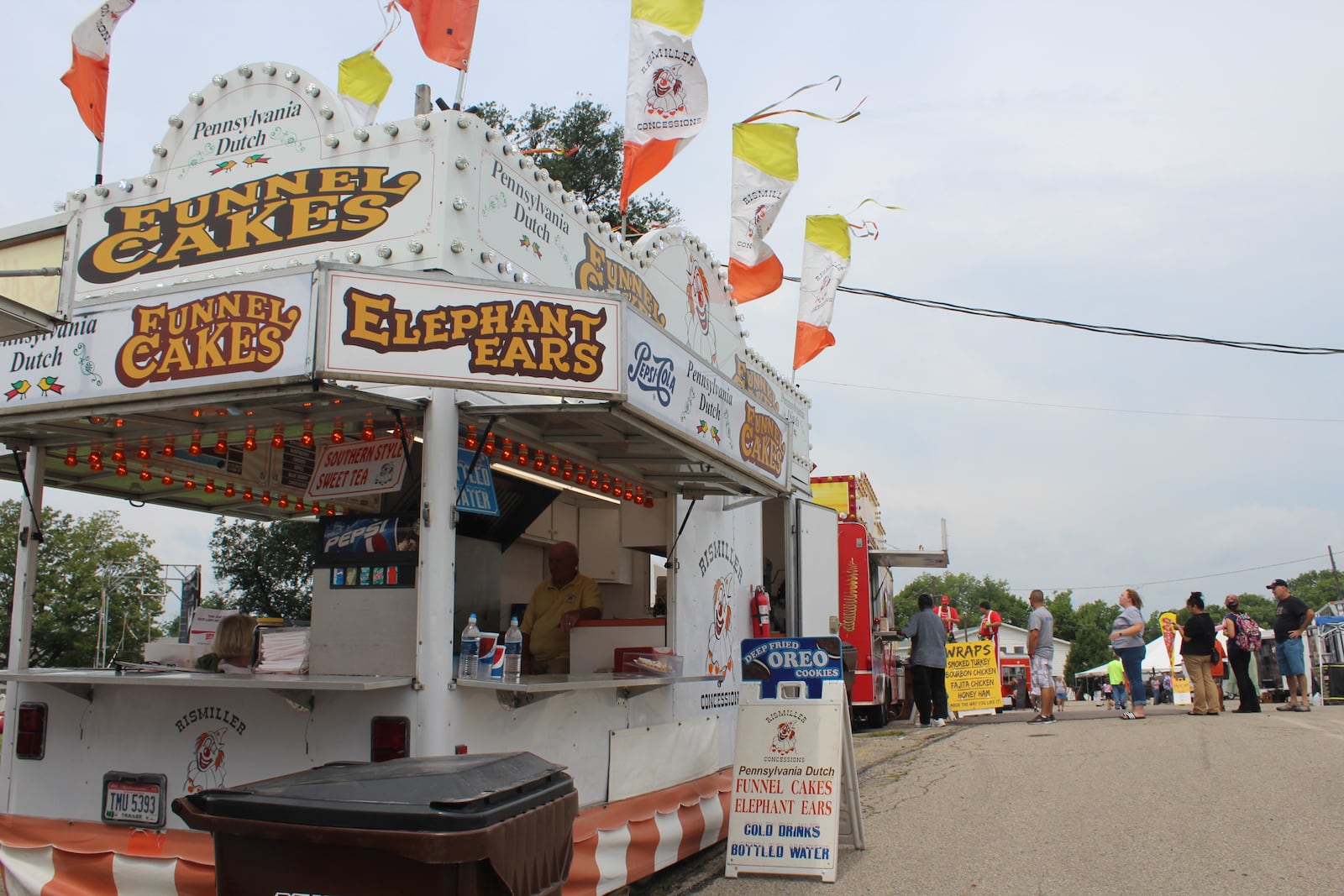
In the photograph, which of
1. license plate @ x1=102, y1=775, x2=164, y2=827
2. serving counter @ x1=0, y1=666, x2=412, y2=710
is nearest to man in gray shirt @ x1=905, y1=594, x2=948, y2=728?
serving counter @ x1=0, y1=666, x2=412, y2=710

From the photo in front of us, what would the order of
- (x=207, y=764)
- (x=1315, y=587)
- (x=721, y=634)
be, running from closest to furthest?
1. (x=207, y=764)
2. (x=721, y=634)
3. (x=1315, y=587)

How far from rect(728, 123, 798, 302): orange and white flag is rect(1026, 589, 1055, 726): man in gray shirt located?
6.51m

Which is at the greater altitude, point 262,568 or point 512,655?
point 262,568

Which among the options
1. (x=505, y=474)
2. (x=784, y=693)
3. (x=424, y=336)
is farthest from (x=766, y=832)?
(x=424, y=336)

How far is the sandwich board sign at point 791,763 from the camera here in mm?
5988

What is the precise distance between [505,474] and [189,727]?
9.38 ft

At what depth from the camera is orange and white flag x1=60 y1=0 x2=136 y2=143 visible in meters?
7.05

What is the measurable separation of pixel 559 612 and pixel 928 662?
24.8 feet

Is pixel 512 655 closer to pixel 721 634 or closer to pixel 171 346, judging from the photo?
pixel 171 346

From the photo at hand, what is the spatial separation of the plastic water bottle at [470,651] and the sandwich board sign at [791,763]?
2250mm

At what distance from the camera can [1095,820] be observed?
6918mm

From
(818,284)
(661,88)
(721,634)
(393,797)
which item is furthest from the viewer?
(818,284)

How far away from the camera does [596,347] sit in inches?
178

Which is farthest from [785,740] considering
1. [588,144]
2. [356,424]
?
[588,144]
